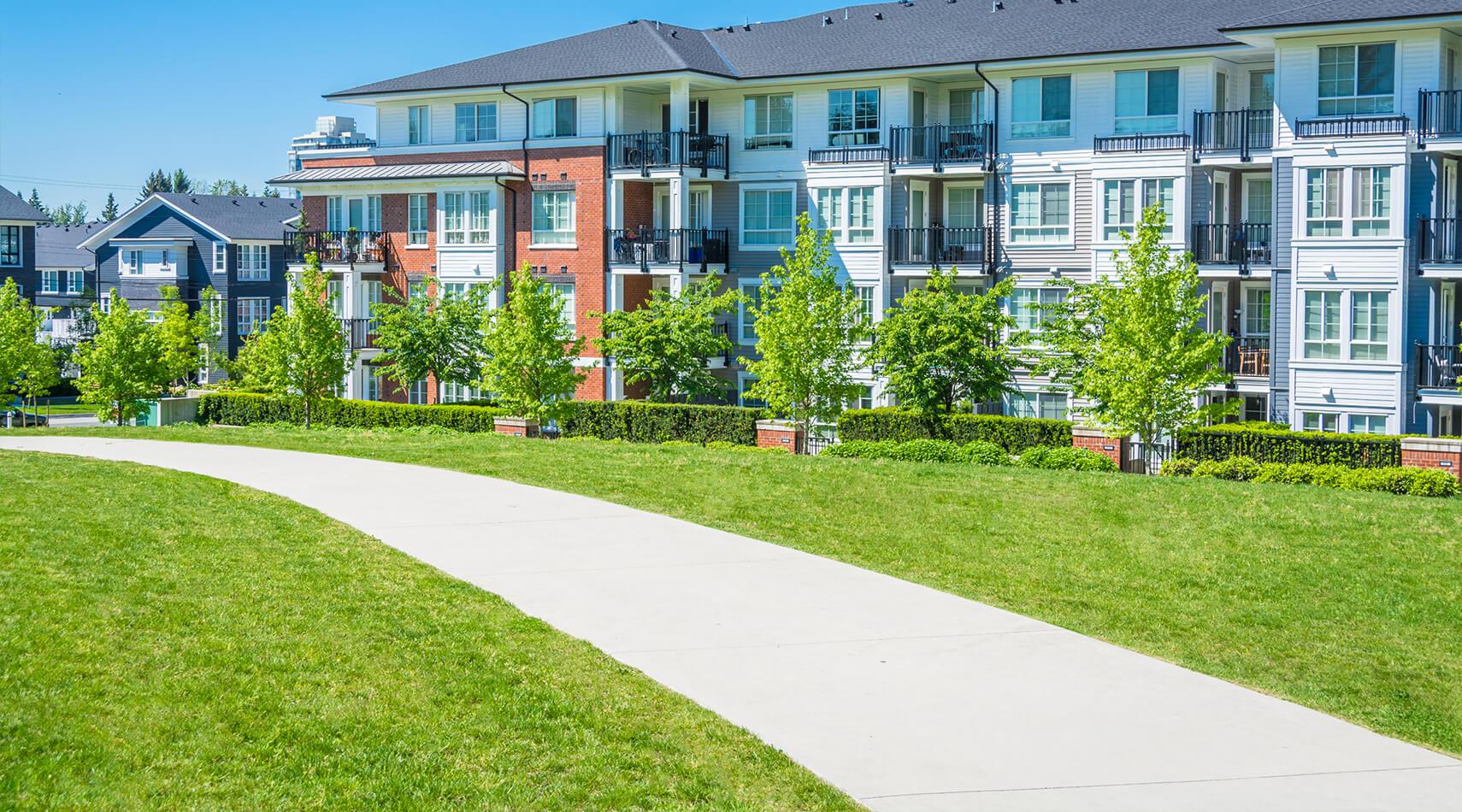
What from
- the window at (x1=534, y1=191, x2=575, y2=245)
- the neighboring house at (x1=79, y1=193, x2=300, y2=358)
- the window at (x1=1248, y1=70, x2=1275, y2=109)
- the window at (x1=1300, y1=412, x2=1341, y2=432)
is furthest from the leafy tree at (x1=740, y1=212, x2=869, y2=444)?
the neighboring house at (x1=79, y1=193, x2=300, y2=358)

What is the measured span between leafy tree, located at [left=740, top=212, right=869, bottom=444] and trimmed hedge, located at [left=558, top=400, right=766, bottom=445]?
1185 millimetres

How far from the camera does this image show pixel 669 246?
146 feet

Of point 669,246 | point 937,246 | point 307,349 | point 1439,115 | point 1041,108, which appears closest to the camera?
point 1439,115

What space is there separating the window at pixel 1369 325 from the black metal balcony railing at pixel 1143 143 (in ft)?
19.9

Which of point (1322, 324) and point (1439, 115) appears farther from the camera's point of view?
point (1322, 324)

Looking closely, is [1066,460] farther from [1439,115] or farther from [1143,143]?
[1143,143]

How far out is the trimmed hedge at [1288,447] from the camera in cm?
2630

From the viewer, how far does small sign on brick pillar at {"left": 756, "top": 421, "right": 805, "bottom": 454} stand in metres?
30.9

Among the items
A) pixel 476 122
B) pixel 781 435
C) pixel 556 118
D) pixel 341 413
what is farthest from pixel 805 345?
pixel 476 122

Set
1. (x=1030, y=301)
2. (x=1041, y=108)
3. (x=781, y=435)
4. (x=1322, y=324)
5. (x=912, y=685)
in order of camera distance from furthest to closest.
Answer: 1. (x=1041, y=108)
2. (x=1030, y=301)
3. (x=1322, y=324)
4. (x=781, y=435)
5. (x=912, y=685)

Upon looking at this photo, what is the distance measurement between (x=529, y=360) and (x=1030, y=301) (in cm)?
1346

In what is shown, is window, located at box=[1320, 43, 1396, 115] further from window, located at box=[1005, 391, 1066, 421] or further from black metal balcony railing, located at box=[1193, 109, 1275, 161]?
window, located at box=[1005, 391, 1066, 421]

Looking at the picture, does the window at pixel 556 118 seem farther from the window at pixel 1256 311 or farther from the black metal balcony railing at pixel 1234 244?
the window at pixel 1256 311

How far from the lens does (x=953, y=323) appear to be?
33.7m
